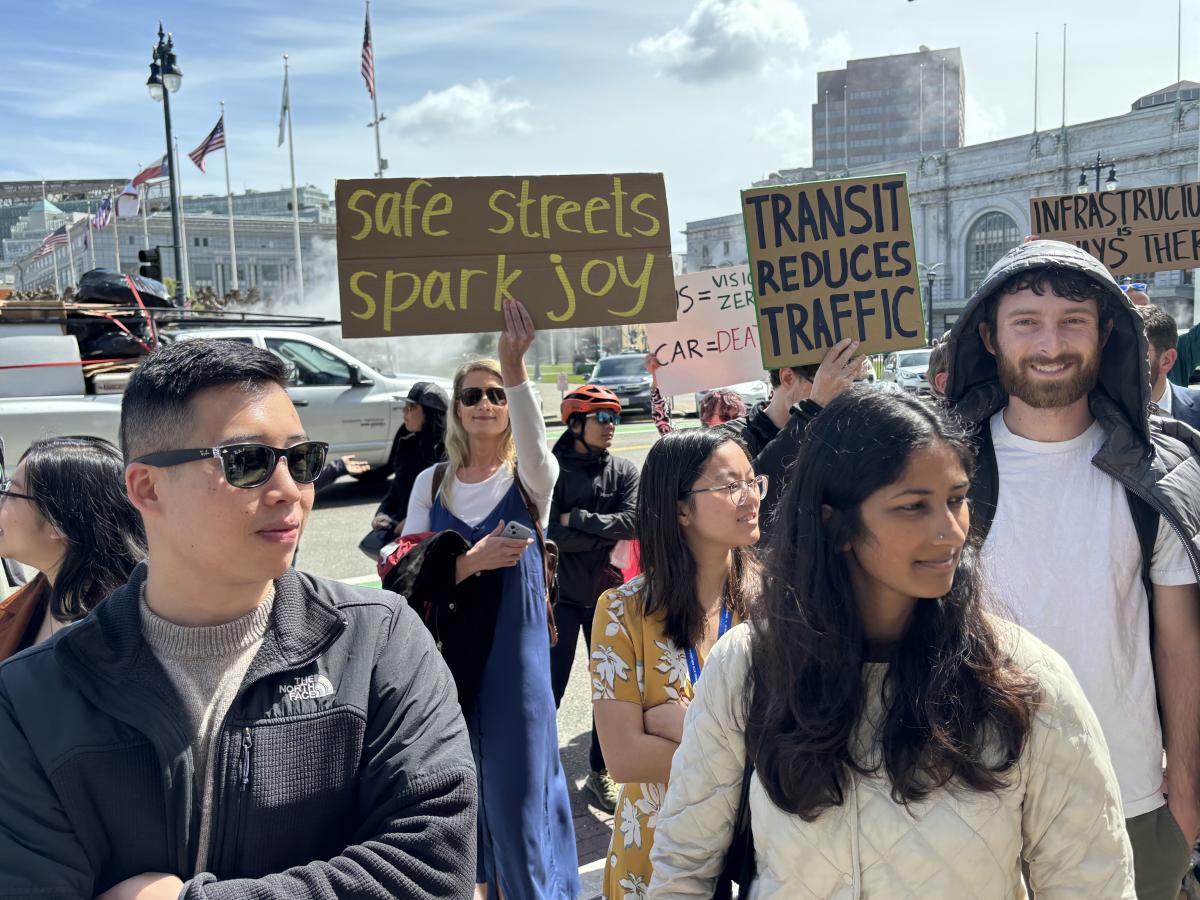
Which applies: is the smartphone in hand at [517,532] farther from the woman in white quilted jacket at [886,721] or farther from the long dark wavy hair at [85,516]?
the woman in white quilted jacket at [886,721]

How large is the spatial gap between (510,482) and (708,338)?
224 centimetres

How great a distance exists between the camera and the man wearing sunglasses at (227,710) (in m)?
1.35

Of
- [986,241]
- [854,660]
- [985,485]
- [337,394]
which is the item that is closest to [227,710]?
[854,660]

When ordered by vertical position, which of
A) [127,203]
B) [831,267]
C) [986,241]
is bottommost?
[831,267]

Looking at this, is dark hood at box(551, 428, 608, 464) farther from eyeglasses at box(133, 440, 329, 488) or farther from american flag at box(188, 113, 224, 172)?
american flag at box(188, 113, 224, 172)

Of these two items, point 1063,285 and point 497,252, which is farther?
point 497,252

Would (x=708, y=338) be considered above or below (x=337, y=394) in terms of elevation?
above

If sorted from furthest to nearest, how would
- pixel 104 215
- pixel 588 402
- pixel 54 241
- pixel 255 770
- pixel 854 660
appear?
1. pixel 104 215
2. pixel 54 241
3. pixel 588 402
4. pixel 854 660
5. pixel 255 770

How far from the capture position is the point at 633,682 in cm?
245

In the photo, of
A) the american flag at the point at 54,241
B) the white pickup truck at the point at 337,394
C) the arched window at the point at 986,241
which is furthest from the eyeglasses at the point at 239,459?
the arched window at the point at 986,241

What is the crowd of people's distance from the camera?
141cm

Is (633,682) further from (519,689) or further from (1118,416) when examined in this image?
(1118,416)

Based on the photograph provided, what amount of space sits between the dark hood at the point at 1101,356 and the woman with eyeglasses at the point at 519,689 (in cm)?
124

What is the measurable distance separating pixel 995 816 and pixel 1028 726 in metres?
0.15
